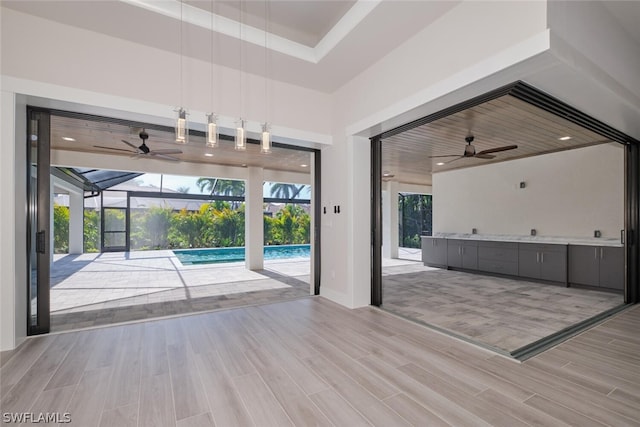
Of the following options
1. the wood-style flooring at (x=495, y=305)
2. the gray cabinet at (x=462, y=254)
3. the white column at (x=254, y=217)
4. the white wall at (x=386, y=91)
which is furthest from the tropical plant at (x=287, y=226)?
the white wall at (x=386, y=91)

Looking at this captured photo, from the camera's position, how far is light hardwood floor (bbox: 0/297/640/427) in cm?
187

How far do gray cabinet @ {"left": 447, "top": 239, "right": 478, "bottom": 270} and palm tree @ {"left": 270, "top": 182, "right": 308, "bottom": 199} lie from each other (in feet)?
30.0

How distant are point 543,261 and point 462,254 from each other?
175 centimetres

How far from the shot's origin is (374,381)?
7.40 feet

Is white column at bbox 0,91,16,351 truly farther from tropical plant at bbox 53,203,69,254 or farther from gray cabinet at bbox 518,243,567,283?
tropical plant at bbox 53,203,69,254

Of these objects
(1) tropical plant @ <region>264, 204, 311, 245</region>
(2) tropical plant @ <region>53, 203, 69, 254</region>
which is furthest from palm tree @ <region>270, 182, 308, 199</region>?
(2) tropical plant @ <region>53, 203, 69, 254</region>

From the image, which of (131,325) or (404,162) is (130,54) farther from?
(404,162)

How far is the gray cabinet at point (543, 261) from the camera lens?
576 centimetres

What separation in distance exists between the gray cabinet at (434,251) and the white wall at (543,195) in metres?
0.67

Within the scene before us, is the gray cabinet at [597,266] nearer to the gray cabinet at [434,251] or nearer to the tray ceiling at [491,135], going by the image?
the tray ceiling at [491,135]

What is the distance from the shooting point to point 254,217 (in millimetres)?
8180

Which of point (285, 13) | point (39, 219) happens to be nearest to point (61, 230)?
point (39, 219)

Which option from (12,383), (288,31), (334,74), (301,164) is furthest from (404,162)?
(12,383)

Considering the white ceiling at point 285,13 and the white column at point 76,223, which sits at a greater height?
the white ceiling at point 285,13
